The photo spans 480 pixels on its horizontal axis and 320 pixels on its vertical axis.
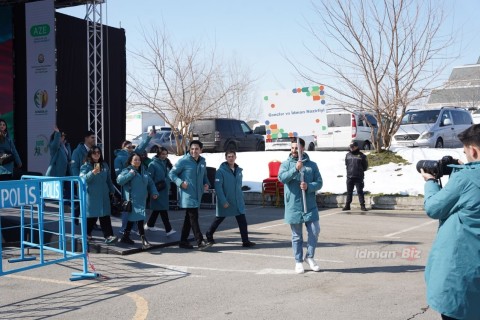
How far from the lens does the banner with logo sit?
1510 cm

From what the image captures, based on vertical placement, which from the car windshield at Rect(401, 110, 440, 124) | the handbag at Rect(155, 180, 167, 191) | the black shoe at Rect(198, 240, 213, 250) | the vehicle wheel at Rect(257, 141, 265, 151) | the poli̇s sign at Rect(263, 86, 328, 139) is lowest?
the black shoe at Rect(198, 240, 213, 250)

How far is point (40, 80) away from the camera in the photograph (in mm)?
15312

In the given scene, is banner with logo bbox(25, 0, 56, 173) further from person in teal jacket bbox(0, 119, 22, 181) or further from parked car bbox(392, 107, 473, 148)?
parked car bbox(392, 107, 473, 148)

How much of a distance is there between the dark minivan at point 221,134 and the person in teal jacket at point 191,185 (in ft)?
47.8

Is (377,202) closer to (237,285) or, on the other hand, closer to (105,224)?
(105,224)

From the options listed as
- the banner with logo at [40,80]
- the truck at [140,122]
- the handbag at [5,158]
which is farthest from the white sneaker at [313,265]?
the truck at [140,122]

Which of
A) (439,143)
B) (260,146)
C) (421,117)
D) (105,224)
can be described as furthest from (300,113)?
(260,146)

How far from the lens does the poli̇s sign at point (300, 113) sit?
9.57 metres

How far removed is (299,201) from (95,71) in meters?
8.46

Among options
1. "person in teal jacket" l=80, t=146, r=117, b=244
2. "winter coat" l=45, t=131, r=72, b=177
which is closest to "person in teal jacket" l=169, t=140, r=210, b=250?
"person in teal jacket" l=80, t=146, r=117, b=244

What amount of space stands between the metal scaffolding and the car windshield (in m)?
12.9

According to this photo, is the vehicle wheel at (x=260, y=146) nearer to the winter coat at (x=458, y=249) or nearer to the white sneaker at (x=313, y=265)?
the white sneaker at (x=313, y=265)

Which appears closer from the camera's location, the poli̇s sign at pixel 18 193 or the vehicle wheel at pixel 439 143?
the poli̇s sign at pixel 18 193

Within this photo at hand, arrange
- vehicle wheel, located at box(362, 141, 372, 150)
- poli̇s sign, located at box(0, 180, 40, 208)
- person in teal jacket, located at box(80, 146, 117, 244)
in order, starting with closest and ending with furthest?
poli̇s sign, located at box(0, 180, 40, 208) < person in teal jacket, located at box(80, 146, 117, 244) < vehicle wheel, located at box(362, 141, 372, 150)
